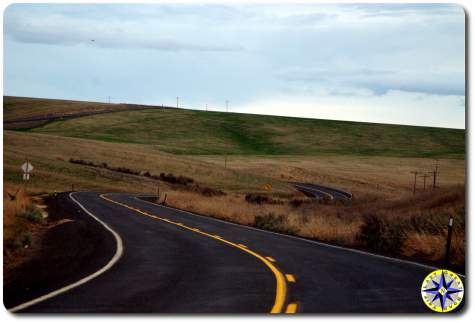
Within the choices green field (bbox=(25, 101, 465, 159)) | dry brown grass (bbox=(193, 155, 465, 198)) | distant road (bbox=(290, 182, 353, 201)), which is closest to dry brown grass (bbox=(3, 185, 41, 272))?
distant road (bbox=(290, 182, 353, 201))

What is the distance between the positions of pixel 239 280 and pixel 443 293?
4.29 metres

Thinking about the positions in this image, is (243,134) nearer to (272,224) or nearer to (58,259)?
(272,224)

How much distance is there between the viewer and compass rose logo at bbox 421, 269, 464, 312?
1152 cm

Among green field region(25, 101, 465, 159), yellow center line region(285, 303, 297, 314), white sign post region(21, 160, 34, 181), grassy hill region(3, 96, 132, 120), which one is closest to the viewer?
yellow center line region(285, 303, 297, 314)

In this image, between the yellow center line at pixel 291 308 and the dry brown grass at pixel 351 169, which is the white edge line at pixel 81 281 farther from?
the dry brown grass at pixel 351 169

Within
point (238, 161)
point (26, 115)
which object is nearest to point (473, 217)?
point (238, 161)

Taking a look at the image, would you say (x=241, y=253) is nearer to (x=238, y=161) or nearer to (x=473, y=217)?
(x=473, y=217)

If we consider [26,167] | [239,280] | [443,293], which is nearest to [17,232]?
[239,280]

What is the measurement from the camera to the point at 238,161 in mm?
110688

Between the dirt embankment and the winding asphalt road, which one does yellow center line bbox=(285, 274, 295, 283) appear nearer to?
the winding asphalt road

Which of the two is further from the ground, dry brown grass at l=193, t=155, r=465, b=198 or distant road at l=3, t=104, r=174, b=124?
distant road at l=3, t=104, r=174, b=124

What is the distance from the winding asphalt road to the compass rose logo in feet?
0.59

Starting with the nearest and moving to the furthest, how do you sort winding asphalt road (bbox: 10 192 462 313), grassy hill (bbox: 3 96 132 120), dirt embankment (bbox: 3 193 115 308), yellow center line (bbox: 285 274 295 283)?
winding asphalt road (bbox: 10 192 462 313) → dirt embankment (bbox: 3 193 115 308) → yellow center line (bbox: 285 274 295 283) → grassy hill (bbox: 3 96 132 120)

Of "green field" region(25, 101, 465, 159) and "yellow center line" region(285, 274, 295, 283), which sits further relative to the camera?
"green field" region(25, 101, 465, 159)
